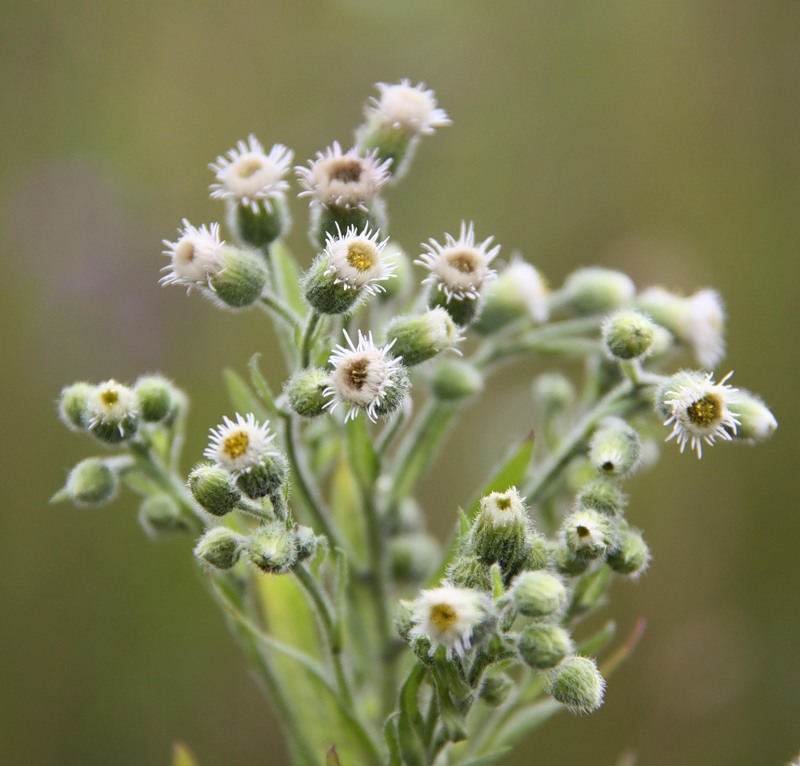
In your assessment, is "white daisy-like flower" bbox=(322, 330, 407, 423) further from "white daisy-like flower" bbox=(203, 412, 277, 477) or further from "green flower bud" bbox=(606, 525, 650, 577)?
"green flower bud" bbox=(606, 525, 650, 577)

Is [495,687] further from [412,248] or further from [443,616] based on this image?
[412,248]

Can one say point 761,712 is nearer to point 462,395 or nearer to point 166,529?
point 462,395

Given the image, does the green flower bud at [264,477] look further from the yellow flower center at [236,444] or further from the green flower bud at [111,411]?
the green flower bud at [111,411]

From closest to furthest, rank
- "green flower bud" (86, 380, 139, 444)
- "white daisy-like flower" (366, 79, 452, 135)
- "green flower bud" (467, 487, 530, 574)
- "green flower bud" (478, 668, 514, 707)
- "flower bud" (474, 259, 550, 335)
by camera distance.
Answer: "green flower bud" (467, 487, 530, 574) < "green flower bud" (478, 668, 514, 707) < "green flower bud" (86, 380, 139, 444) < "white daisy-like flower" (366, 79, 452, 135) < "flower bud" (474, 259, 550, 335)

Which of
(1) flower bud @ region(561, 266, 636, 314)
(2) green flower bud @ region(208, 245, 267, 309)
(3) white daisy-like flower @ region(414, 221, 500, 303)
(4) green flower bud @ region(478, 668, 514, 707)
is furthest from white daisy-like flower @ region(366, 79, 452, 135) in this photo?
(4) green flower bud @ region(478, 668, 514, 707)

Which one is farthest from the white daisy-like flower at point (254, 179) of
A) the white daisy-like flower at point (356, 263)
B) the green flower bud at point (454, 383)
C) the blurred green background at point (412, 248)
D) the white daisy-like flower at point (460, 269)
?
the blurred green background at point (412, 248)

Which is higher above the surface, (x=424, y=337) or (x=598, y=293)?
(x=598, y=293)

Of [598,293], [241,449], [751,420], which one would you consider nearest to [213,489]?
[241,449]
